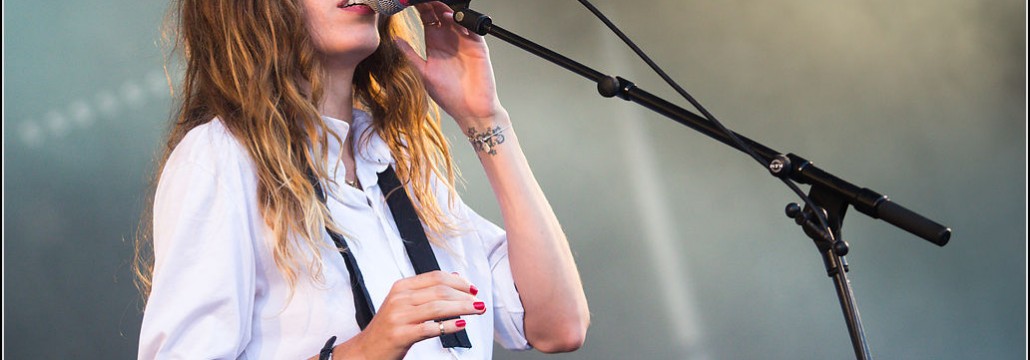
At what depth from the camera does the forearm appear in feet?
5.13

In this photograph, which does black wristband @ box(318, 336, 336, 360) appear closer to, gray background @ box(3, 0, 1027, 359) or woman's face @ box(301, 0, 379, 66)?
woman's face @ box(301, 0, 379, 66)

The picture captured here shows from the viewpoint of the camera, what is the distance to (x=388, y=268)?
1.39 meters

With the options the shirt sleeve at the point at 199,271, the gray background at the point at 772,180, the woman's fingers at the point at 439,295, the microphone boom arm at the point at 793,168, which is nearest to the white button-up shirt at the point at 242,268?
the shirt sleeve at the point at 199,271

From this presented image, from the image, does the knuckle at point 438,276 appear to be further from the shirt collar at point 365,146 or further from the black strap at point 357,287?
the shirt collar at point 365,146

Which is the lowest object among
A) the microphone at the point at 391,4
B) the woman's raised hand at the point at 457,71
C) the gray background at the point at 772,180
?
the gray background at the point at 772,180

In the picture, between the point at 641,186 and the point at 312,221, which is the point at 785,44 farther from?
the point at 312,221

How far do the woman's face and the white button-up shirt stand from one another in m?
0.10

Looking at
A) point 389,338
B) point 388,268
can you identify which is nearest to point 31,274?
point 388,268

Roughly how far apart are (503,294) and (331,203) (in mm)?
337

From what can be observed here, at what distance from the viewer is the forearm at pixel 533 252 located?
156 cm

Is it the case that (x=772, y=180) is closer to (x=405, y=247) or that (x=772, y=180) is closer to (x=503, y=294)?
(x=503, y=294)

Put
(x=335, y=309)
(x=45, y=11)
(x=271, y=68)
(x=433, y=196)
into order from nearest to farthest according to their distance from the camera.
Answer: (x=335, y=309)
(x=271, y=68)
(x=433, y=196)
(x=45, y=11)

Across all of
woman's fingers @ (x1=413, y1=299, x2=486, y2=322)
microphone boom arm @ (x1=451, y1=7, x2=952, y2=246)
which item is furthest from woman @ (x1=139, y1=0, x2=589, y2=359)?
microphone boom arm @ (x1=451, y1=7, x2=952, y2=246)

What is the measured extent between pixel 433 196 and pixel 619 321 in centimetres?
180
